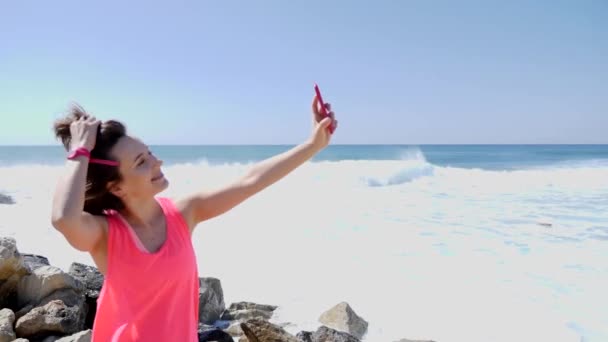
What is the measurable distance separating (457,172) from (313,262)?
32.6 m

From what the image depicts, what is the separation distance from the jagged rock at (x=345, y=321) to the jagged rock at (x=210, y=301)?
4.41 ft

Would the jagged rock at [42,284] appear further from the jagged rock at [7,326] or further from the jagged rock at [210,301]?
the jagged rock at [210,301]

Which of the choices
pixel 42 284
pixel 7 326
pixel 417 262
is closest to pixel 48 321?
pixel 7 326

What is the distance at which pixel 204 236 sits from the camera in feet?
39.5

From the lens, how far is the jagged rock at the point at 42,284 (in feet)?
16.4

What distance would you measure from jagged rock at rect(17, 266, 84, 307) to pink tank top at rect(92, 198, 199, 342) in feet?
12.2

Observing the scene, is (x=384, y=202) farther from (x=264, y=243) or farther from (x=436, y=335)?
(x=436, y=335)

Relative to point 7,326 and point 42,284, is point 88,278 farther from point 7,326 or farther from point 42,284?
point 7,326

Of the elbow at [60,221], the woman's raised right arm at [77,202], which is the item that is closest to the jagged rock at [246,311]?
the woman's raised right arm at [77,202]

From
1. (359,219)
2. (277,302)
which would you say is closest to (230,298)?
(277,302)

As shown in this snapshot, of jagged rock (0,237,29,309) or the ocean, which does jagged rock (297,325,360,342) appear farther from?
jagged rock (0,237,29,309)

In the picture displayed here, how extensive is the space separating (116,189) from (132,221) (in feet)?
0.44

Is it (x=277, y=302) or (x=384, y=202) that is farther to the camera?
(x=384, y=202)

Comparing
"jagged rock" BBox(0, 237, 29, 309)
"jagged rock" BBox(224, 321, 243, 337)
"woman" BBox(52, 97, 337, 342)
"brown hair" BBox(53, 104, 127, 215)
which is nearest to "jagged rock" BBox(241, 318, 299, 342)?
"jagged rock" BBox(224, 321, 243, 337)
